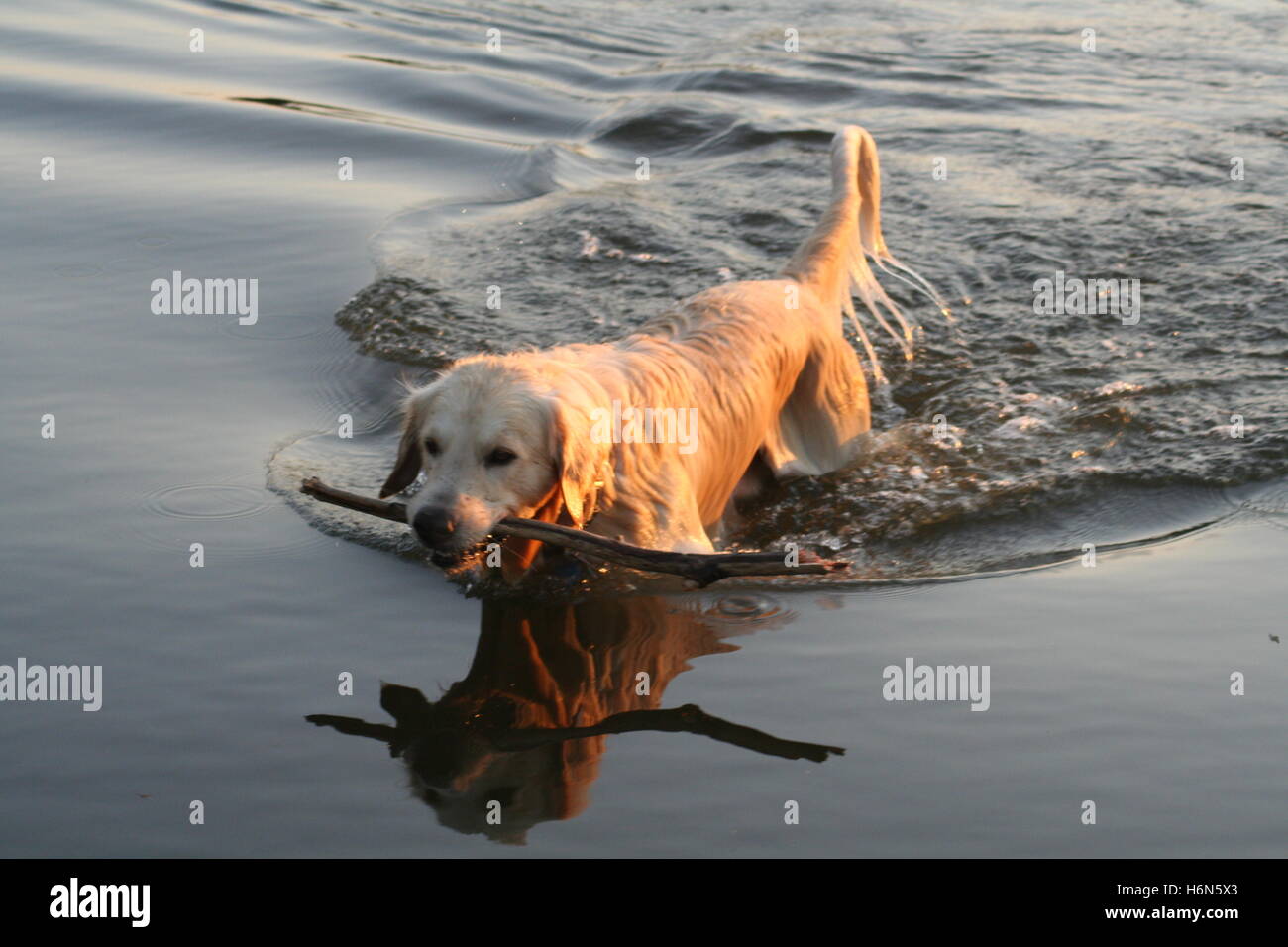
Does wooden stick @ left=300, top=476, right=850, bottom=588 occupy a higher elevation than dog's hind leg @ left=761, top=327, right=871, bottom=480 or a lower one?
lower

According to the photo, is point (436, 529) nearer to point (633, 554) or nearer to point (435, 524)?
point (435, 524)

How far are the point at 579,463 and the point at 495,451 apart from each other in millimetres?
319

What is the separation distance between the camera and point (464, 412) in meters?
5.31

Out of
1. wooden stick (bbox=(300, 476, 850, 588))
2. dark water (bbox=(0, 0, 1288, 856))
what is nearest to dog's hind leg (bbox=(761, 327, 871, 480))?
dark water (bbox=(0, 0, 1288, 856))

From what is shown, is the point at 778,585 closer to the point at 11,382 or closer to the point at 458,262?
the point at 11,382

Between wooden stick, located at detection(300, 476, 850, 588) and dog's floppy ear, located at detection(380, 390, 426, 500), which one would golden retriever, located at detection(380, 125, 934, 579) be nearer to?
dog's floppy ear, located at detection(380, 390, 426, 500)

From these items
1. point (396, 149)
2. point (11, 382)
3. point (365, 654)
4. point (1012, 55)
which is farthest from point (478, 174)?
point (365, 654)

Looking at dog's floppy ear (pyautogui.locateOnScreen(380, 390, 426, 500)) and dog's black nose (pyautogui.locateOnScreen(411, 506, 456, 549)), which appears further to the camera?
dog's floppy ear (pyautogui.locateOnScreen(380, 390, 426, 500))

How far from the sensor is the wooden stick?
4.77 metres

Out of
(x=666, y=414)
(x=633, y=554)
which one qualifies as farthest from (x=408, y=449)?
(x=633, y=554)

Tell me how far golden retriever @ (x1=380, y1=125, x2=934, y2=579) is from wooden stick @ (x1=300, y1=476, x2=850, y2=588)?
0.16 metres

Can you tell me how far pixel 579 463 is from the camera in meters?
5.40

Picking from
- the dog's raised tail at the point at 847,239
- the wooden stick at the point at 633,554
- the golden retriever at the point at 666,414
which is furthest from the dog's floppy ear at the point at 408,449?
the dog's raised tail at the point at 847,239

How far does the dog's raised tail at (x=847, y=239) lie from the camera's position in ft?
25.0
